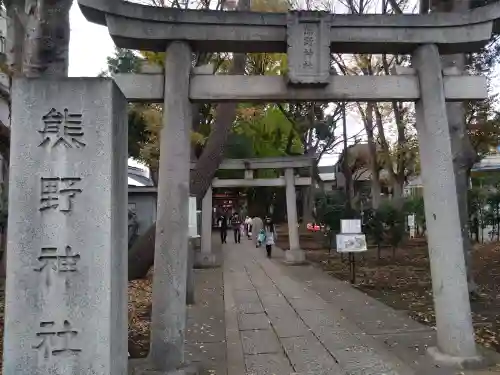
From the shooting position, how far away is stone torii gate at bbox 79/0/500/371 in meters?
5.38

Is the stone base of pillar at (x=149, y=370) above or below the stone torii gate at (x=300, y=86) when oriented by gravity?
below

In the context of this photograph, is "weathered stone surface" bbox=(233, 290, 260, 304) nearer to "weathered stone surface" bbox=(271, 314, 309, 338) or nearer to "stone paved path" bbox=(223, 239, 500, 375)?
"stone paved path" bbox=(223, 239, 500, 375)

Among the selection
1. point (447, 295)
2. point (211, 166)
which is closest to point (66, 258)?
point (447, 295)

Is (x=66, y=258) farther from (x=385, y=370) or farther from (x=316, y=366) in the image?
(x=385, y=370)

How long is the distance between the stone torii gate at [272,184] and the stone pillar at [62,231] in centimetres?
1204

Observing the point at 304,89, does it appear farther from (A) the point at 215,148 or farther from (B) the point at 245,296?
(B) the point at 245,296

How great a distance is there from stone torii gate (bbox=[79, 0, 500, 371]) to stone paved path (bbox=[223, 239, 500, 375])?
2.40 ft

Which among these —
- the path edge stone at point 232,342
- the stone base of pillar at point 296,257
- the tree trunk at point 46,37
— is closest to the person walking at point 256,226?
the stone base of pillar at point 296,257

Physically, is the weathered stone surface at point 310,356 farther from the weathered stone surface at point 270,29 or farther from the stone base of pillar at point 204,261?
the stone base of pillar at point 204,261

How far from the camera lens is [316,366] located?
557 cm

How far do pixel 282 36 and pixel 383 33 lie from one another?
1262 mm

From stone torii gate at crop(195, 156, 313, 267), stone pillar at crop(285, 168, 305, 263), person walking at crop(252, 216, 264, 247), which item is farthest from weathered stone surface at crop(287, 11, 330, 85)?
person walking at crop(252, 216, 264, 247)

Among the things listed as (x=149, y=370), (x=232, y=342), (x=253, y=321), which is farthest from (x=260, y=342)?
(x=149, y=370)

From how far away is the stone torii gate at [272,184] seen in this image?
16.1 m
